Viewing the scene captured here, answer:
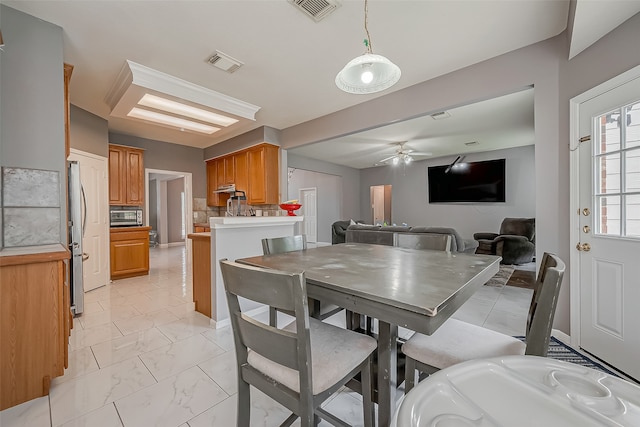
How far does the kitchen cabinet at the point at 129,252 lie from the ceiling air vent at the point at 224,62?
10.5ft

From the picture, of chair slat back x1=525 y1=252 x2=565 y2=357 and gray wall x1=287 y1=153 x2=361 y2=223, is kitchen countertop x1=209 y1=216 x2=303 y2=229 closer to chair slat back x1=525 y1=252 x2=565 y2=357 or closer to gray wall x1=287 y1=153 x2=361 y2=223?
chair slat back x1=525 y1=252 x2=565 y2=357

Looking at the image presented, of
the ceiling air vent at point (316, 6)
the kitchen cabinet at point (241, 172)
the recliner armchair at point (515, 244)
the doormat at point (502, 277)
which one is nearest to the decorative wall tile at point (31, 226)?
the ceiling air vent at point (316, 6)

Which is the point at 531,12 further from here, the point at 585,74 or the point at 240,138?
the point at 240,138

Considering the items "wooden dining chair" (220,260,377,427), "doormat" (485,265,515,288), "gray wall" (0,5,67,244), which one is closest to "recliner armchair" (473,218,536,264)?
"doormat" (485,265,515,288)

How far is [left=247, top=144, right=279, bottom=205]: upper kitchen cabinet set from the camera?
4.59m

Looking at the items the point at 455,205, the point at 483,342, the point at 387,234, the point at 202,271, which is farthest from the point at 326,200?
the point at 483,342

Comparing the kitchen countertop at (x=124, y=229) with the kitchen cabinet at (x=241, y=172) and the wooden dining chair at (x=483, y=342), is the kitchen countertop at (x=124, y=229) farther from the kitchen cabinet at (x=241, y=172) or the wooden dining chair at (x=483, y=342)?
the wooden dining chair at (x=483, y=342)

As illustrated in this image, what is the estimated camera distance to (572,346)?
213cm

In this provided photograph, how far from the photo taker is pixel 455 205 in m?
6.89

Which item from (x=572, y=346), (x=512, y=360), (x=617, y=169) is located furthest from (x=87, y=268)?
(x=617, y=169)

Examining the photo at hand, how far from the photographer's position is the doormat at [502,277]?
3857 mm

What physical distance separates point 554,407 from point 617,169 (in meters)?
2.38

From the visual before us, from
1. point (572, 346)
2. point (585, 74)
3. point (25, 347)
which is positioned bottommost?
point (572, 346)

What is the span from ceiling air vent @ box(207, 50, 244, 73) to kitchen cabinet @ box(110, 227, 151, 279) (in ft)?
10.5
